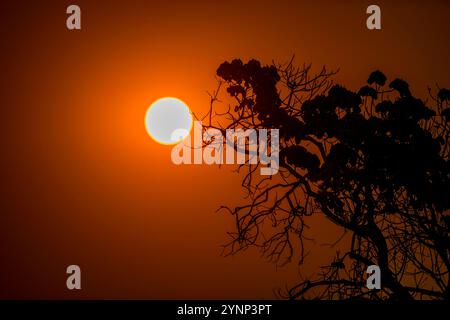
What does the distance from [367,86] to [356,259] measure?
2251 millimetres

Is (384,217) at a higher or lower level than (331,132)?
lower

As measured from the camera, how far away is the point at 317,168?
5.91 meters

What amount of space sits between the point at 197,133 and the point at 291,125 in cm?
123
